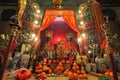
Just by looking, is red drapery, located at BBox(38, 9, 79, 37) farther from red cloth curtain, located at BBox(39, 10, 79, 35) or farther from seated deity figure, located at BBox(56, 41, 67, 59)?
seated deity figure, located at BBox(56, 41, 67, 59)

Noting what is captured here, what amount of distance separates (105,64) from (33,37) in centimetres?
455

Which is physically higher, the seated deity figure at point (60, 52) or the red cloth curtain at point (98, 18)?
the red cloth curtain at point (98, 18)

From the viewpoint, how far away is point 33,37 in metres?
8.96

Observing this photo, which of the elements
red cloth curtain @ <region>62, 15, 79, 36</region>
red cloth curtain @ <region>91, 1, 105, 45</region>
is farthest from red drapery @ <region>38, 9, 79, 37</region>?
red cloth curtain @ <region>91, 1, 105, 45</region>

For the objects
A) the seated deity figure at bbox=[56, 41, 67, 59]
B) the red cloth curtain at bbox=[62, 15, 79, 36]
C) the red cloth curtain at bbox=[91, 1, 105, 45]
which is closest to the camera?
the seated deity figure at bbox=[56, 41, 67, 59]

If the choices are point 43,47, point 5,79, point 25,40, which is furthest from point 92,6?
point 5,79

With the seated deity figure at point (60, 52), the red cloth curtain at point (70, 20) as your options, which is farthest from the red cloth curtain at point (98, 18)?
the seated deity figure at point (60, 52)

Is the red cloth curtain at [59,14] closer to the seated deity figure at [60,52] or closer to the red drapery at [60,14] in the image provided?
the red drapery at [60,14]

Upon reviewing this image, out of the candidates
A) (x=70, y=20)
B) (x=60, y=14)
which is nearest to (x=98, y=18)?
(x=70, y=20)

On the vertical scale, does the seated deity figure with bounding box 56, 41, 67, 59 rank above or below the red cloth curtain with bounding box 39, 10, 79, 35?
below

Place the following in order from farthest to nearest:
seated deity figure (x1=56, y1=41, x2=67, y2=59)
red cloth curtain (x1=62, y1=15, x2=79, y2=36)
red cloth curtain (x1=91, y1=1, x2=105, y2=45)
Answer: red cloth curtain (x1=62, y1=15, x2=79, y2=36) → red cloth curtain (x1=91, y1=1, x2=105, y2=45) → seated deity figure (x1=56, y1=41, x2=67, y2=59)

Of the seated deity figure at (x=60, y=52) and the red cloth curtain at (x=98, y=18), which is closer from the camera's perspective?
the seated deity figure at (x=60, y=52)

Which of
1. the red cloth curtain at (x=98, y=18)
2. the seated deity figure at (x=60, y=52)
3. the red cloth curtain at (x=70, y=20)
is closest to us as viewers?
the seated deity figure at (x=60, y=52)

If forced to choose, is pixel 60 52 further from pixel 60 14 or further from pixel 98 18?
pixel 98 18
